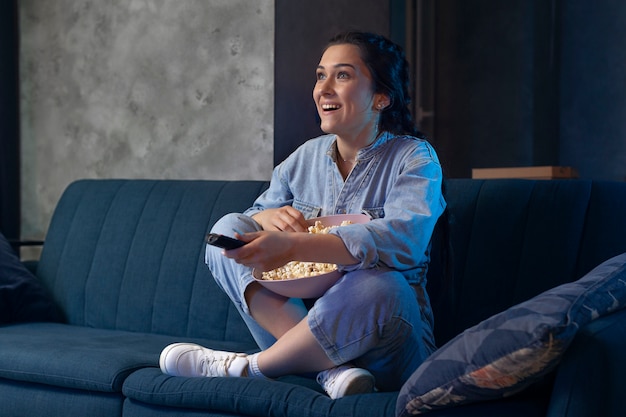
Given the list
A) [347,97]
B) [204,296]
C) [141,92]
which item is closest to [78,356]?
[204,296]

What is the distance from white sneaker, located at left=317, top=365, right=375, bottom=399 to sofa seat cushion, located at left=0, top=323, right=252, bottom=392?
22.5 inches

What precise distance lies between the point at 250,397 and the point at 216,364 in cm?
25

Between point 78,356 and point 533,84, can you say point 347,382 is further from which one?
point 533,84

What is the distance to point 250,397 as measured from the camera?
1925 mm

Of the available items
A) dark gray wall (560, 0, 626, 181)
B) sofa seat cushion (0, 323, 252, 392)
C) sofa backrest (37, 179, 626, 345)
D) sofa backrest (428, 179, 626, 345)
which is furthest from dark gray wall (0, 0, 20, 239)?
dark gray wall (560, 0, 626, 181)

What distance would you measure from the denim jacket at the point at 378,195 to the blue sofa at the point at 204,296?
23 cm

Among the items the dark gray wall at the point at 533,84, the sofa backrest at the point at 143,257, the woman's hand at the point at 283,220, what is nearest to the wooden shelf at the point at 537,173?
the sofa backrest at the point at 143,257

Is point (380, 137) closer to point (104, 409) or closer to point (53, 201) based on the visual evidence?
point (104, 409)

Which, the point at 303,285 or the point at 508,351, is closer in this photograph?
the point at 508,351

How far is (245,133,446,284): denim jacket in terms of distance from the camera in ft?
6.56

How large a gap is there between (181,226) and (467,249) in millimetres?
1025

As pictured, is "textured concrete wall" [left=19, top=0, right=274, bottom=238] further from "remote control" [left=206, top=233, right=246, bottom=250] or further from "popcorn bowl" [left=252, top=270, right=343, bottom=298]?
"remote control" [left=206, top=233, right=246, bottom=250]

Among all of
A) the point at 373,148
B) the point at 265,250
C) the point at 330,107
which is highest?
the point at 330,107

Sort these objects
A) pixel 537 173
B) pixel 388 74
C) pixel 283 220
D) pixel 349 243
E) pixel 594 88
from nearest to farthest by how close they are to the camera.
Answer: pixel 349 243 → pixel 283 220 → pixel 388 74 → pixel 537 173 → pixel 594 88
